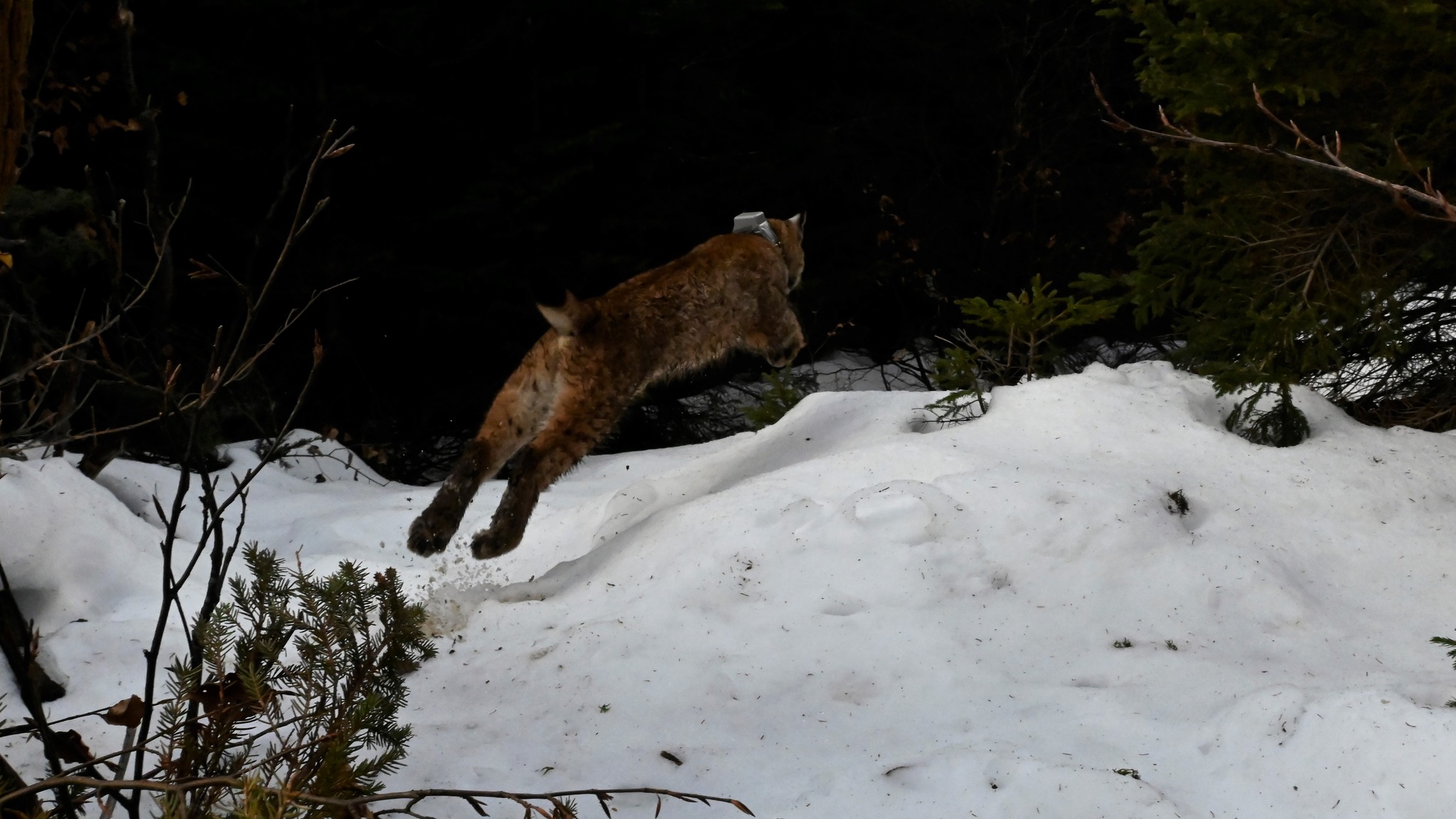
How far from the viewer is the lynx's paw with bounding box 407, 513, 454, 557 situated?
18.3 ft

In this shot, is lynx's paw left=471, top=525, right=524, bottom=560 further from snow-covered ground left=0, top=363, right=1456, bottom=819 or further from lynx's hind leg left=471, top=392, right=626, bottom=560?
snow-covered ground left=0, top=363, right=1456, bottom=819

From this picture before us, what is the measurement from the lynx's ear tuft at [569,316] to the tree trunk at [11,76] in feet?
11.3

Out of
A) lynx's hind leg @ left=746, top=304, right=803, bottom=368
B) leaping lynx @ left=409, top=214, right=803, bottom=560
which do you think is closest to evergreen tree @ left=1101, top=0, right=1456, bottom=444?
lynx's hind leg @ left=746, top=304, right=803, bottom=368

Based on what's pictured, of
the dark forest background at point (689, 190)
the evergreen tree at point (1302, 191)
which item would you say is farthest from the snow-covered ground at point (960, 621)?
the dark forest background at point (689, 190)

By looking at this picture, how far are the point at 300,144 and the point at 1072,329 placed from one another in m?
8.34

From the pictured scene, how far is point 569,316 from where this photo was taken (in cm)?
573

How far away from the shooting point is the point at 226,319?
10344 millimetres

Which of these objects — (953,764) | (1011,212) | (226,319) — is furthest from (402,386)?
(953,764)

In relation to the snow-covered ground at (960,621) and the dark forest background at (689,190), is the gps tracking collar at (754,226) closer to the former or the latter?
the dark forest background at (689,190)

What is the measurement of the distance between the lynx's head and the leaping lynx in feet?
2.95

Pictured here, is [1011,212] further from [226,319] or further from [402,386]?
[226,319]

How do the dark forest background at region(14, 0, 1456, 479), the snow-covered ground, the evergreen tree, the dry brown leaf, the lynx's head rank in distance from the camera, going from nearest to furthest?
the dry brown leaf, the snow-covered ground, the evergreen tree, the dark forest background at region(14, 0, 1456, 479), the lynx's head

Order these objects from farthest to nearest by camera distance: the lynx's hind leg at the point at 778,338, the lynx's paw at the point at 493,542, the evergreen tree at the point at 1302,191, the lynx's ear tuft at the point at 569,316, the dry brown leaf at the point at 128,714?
the lynx's hind leg at the point at 778,338, the lynx's ear tuft at the point at 569,316, the lynx's paw at the point at 493,542, the evergreen tree at the point at 1302,191, the dry brown leaf at the point at 128,714

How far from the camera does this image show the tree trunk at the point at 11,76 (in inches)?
84.7
